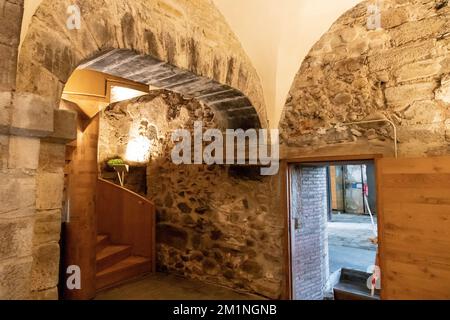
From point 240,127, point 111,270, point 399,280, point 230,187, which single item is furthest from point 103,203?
point 399,280

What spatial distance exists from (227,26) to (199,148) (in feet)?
5.84

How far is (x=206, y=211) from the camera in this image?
397 centimetres

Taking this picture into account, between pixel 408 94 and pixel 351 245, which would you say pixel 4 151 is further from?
pixel 351 245

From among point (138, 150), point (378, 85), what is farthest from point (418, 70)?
point (138, 150)

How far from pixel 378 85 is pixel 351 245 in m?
5.90

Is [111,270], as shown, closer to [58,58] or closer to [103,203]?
[103,203]

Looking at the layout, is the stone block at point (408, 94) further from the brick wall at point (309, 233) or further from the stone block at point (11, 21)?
the stone block at point (11, 21)

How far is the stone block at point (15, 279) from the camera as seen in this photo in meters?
1.20

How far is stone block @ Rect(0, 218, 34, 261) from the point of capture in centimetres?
121

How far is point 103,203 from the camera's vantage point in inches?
192

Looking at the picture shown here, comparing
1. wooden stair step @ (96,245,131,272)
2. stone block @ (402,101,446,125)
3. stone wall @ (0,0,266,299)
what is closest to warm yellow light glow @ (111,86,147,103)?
stone wall @ (0,0,266,299)

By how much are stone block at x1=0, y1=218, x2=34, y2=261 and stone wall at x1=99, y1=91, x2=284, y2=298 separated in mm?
2453

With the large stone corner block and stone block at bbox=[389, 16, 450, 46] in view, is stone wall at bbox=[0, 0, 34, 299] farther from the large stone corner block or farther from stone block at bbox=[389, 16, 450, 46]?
stone block at bbox=[389, 16, 450, 46]

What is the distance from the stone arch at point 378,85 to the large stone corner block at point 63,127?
7.47 ft
